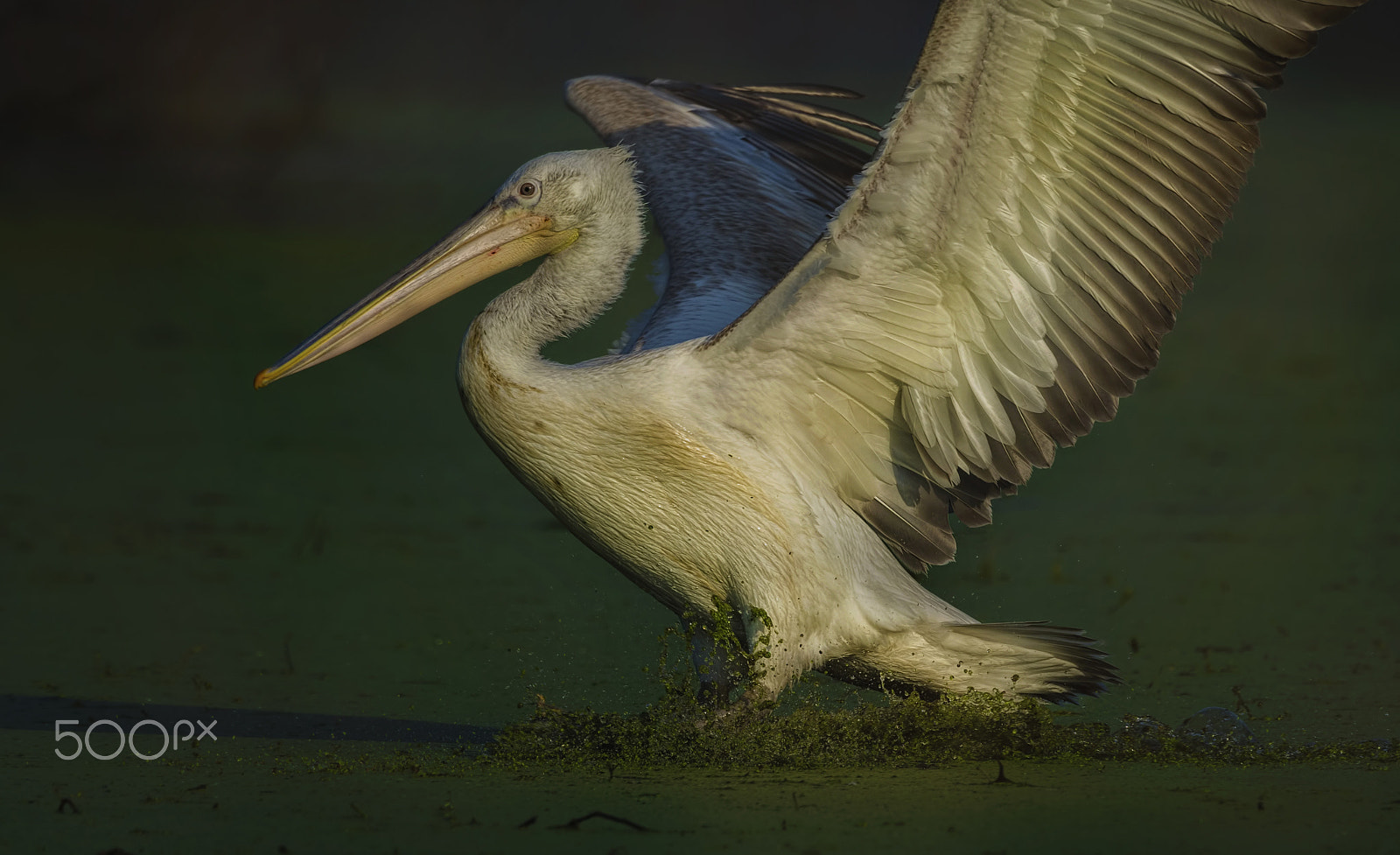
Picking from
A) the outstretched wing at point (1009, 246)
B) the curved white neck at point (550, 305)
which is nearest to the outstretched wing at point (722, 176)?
the curved white neck at point (550, 305)

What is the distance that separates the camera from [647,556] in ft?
14.7

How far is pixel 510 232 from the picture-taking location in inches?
189

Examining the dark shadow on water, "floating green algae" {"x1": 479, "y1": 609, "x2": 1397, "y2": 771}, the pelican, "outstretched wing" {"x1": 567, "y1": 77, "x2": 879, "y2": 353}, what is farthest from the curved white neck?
the dark shadow on water

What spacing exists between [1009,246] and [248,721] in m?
2.34

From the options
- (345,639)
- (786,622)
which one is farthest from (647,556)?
(345,639)

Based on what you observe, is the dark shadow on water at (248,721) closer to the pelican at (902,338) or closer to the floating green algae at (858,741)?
the floating green algae at (858,741)

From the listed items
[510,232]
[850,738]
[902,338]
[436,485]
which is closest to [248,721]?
A: [510,232]

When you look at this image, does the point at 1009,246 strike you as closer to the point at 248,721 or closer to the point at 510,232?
the point at 510,232

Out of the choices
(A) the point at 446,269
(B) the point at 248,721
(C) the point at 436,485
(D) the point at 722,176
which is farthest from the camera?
(C) the point at 436,485

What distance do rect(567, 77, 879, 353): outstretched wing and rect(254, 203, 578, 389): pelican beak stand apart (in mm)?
461

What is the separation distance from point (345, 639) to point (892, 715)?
1916 mm

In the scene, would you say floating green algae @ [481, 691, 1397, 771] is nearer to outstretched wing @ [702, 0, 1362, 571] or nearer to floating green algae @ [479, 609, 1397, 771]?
floating green algae @ [479, 609, 1397, 771]

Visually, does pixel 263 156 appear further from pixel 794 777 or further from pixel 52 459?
pixel 794 777

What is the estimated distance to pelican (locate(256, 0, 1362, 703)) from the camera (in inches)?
157
